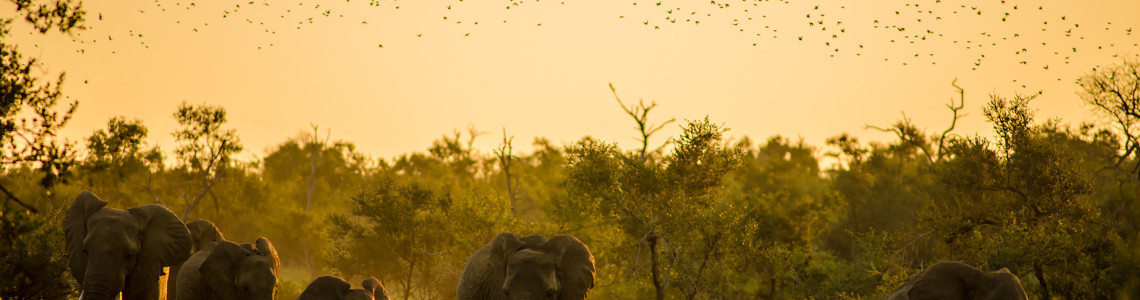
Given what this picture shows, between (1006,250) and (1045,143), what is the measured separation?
12.1 feet

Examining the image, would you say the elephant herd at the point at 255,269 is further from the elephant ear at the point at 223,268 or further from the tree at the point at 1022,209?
the tree at the point at 1022,209

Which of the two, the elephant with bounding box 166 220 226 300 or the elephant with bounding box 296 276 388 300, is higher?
the elephant with bounding box 166 220 226 300

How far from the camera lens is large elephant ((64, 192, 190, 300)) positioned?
1669 cm

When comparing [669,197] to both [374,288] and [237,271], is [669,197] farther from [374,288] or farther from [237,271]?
[237,271]

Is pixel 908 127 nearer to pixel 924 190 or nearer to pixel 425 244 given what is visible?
pixel 924 190

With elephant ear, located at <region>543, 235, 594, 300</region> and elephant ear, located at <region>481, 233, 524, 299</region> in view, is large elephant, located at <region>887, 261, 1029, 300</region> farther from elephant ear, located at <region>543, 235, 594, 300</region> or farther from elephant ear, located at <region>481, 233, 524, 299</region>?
elephant ear, located at <region>481, 233, 524, 299</region>

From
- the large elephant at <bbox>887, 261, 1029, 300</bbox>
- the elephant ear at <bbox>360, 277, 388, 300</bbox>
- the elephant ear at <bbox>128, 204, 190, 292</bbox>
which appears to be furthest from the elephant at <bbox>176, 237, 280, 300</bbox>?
the large elephant at <bbox>887, 261, 1029, 300</bbox>

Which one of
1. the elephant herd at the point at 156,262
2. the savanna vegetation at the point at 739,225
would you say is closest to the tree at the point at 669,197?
the savanna vegetation at the point at 739,225

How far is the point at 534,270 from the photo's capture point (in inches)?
595

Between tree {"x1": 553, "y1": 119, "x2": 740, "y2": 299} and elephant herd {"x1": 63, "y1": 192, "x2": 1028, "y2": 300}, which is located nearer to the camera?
elephant herd {"x1": 63, "y1": 192, "x2": 1028, "y2": 300}

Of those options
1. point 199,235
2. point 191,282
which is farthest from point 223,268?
point 199,235

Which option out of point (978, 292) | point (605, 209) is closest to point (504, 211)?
point (605, 209)

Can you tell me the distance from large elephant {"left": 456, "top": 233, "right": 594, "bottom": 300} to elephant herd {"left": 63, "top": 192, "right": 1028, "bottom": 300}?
0.6 inches

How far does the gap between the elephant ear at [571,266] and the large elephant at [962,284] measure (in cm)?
515
